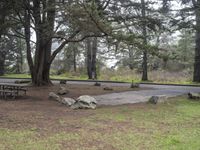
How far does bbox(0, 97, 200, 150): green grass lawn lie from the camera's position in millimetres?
5043

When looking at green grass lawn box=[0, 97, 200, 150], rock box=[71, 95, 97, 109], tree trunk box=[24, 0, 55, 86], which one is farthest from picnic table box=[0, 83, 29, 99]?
green grass lawn box=[0, 97, 200, 150]

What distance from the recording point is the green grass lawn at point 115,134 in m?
5.04

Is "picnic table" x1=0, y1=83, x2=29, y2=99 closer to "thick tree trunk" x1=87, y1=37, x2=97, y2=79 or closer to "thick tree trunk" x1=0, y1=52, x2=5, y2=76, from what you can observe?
"thick tree trunk" x1=87, y1=37, x2=97, y2=79

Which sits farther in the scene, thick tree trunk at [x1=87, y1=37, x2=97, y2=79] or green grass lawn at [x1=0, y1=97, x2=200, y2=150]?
thick tree trunk at [x1=87, y1=37, x2=97, y2=79]

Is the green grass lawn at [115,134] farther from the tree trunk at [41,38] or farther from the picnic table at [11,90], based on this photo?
the tree trunk at [41,38]

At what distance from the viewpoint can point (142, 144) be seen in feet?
17.1

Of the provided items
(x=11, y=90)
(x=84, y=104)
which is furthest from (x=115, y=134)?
(x=11, y=90)

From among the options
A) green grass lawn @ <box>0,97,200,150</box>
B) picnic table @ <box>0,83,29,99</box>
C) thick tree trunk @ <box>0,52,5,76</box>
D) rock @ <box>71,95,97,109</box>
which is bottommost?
green grass lawn @ <box>0,97,200,150</box>

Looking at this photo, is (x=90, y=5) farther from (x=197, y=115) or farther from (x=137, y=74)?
(x=137, y=74)

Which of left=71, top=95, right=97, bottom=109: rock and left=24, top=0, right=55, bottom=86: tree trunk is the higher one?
left=24, top=0, right=55, bottom=86: tree trunk

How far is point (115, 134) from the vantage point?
5.84m

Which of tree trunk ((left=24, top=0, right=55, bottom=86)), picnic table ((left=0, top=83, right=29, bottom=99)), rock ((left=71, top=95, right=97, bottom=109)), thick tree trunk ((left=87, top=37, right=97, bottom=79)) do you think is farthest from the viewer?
thick tree trunk ((left=87, top=37, right=97, bottom=79))

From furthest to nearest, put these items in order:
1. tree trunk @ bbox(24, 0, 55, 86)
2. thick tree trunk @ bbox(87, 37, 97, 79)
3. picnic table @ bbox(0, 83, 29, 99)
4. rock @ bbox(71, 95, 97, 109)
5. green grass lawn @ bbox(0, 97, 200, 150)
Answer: thick tree trunk @ bbox(87, 37, 97, 79)
tree trunk @ bbox(24, 0, 55, 86)
picnic table @ bbox(0, 83, 29, 99)
rock @ bbox(71, 95, 97, 109)
green grass lawn @ bbox(0, 97, 200, 150)

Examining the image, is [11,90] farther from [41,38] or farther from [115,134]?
[115,134]
